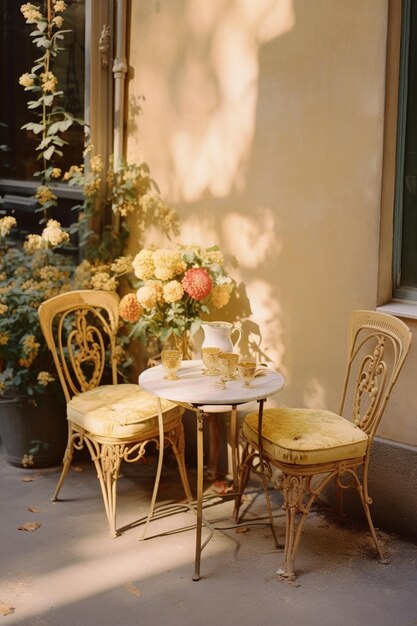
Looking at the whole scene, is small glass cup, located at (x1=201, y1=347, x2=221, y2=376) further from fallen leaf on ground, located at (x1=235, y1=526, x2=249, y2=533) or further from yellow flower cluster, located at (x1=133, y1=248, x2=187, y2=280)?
fallen leaf on ground, located at (x1=235, y1=526, x2=249, y2=533)

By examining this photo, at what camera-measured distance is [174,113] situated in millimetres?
4562

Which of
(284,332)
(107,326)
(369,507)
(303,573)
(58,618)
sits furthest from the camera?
(107,326)

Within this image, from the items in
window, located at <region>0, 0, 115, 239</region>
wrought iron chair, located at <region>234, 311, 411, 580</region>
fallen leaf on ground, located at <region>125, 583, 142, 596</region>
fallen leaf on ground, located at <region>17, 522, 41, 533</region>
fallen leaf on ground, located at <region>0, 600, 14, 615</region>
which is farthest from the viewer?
window, located at <region>0, 0, 115, 239</region>

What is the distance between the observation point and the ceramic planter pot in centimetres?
458

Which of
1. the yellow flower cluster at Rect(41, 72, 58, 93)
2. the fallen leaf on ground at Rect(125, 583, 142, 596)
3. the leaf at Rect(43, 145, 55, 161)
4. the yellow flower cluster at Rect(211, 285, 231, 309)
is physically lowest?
the fallen leaf on ground at Rect(125, 583, 142, 596)

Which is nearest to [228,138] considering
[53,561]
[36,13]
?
[36,13]

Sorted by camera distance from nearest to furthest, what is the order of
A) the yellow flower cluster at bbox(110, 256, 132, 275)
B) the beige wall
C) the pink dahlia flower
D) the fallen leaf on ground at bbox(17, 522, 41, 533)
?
the beige wall < the fallen leaf on ground at bbox(17, 522, 41, 533) < the pink dahlia flower < the yellow flower cluster at bbox(110, 256, 132, 275)

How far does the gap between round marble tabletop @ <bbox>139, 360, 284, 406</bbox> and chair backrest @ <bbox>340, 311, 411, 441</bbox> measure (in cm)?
37

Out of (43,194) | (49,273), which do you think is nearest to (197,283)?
(49,273)

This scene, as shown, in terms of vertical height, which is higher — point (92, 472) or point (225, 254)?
point (225, 254)

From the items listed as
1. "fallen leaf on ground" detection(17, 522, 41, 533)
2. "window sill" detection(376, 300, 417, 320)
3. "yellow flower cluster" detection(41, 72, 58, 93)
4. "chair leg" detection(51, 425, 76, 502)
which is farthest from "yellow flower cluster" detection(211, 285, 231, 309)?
"yellow flower cluster" detection(41, 72, 58, 93)

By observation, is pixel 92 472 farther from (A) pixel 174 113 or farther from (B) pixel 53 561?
(A) pixel 174 113

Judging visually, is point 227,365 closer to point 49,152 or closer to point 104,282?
point 104,282

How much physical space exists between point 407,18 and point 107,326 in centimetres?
212
